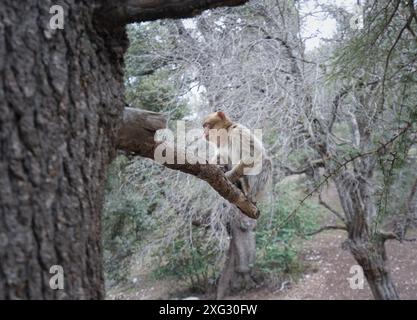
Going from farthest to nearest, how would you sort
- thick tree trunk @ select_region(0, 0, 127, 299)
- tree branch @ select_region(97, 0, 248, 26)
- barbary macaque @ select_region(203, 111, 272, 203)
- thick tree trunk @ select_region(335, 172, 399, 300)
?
thick tree trunk @ select_region(335, 172, 399, 300), barbary macaque @ select_region(203, 111, 272, 203), tree branch @ select_region(97, 0, 248, 26), thick tree trunk @ select_region(0, 0, 127, 299)

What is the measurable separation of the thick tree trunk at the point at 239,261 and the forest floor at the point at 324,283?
30 centimetres

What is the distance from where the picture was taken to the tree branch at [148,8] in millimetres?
1605

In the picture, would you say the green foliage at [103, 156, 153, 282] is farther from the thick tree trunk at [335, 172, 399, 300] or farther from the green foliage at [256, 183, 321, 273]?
the thick tree trunk at [335, 172, 399, 300]

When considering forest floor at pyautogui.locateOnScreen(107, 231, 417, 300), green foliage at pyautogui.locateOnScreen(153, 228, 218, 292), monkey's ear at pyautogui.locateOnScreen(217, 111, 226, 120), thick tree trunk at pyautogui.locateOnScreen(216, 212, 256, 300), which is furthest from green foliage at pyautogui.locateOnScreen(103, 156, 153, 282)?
monkey's ear at pyautogui.locateOnScreen(217, 111, 226, 120)

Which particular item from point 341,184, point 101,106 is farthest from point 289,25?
point 101,106

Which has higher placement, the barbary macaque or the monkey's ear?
the monkey's ear

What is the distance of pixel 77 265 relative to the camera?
4.83 ft

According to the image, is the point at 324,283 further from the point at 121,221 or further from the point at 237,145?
the point at 237,145

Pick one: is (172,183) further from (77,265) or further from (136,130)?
(77,265)

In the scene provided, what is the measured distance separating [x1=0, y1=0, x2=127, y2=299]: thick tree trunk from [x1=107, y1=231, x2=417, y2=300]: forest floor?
8703 millimetres

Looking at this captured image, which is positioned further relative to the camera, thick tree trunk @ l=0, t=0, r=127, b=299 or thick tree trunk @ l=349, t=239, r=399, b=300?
thick tree trunk @ l=349, t=239, r=399, b=300

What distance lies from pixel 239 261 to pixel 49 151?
1017 cm

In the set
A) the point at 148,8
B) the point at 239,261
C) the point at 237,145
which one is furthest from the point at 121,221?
the point at 148,8

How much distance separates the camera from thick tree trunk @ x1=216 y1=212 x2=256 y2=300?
1098 centimetres
